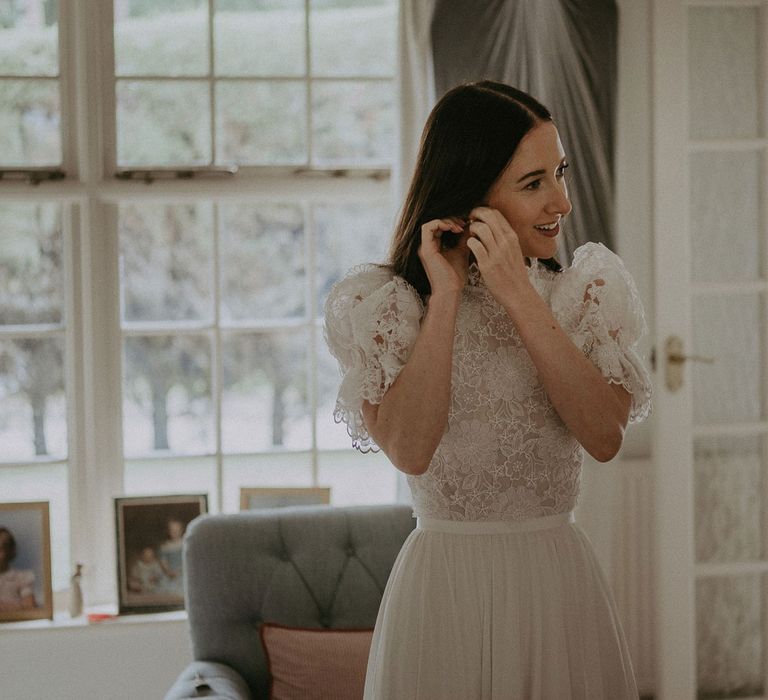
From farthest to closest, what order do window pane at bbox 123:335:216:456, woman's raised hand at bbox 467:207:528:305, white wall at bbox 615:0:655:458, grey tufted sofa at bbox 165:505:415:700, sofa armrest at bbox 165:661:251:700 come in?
white wall at bbox 615:0:655:458
window pane at bbox 123:335:216:456
grey tufted sofa at bbox 165:505:415:700
sofa armrest at bbox 165:661:251:700
woman's raised hand at bbox 467:207:528:305

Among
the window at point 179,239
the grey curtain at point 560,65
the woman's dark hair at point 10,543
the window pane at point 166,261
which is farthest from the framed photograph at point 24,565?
the grey curtain at point 560,65

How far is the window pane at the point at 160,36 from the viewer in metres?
2.94

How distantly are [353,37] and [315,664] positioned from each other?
1.83 meters

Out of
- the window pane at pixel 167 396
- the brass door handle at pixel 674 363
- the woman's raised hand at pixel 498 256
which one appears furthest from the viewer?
the window pane at pixel 167 396

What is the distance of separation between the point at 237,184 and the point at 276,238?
0.66 feet

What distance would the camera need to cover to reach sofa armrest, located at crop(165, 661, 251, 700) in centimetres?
207

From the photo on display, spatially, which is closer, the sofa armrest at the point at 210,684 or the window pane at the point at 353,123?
the sofa armrest at the point at 210,684

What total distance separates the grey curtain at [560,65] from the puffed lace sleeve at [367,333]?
151 centimetres

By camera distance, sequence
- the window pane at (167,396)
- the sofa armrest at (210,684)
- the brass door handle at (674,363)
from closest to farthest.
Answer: the sofa armrest at (210,684) < the brass door handle at (674,363) < the window pane at (167,396)

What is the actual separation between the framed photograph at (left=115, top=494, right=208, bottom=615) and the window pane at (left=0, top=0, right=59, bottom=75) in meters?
1.28

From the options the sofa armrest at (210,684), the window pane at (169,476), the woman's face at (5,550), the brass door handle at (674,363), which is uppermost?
the brass door handle at (674,363)

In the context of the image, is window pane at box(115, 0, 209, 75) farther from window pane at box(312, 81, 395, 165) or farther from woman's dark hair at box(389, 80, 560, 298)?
woman's dark hair at box(389, 80, 560, 298)

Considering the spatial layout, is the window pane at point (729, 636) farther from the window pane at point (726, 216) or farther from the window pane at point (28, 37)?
the window pane at point (28, 37)

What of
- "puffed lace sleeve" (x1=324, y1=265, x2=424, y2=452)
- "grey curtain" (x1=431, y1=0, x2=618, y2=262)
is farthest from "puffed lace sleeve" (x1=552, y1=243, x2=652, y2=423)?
"grey curtain" (x1=431, y1=0, x2=618, y2=262)
